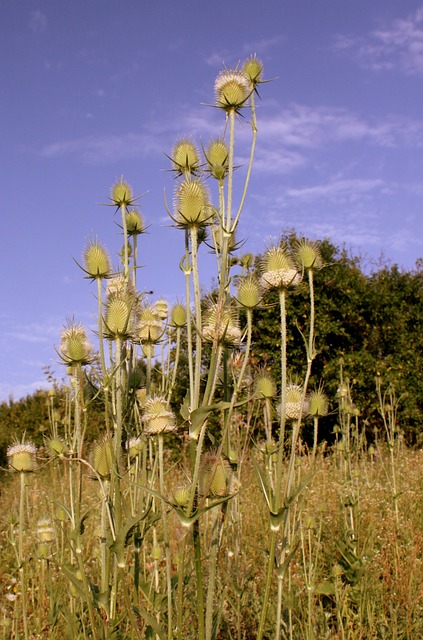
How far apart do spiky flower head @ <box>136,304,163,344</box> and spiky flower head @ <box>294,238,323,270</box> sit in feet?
2.30

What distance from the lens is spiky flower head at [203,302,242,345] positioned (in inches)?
73.7

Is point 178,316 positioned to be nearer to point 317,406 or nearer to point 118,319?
point 118,319

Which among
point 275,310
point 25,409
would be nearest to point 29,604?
point 275,310

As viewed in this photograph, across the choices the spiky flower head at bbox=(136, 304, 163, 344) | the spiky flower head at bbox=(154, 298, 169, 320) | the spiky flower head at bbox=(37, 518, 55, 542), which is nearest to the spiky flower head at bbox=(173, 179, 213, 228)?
the spiky flower head at bbox=(136, 304, 163, 344)

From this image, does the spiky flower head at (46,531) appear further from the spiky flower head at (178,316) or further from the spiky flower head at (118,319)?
the spiky flower head at (118,319)

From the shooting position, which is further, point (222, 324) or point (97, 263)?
point (97, 263)

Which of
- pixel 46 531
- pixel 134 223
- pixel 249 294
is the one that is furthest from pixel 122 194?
pixel 46 531

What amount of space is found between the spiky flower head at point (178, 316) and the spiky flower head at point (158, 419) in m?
0.55

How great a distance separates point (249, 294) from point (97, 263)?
26.4 inches

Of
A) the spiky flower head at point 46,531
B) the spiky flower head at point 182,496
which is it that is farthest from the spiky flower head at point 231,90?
the spiky flower head at point 46,531

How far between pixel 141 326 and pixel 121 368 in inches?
15.7

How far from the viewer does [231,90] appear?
224 cm

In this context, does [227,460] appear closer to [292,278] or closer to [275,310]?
[292,278]

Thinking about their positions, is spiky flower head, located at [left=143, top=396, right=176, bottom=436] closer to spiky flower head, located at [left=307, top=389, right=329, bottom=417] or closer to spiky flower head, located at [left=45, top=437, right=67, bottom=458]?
spiky flower head, located at [left=45, top=437, right=67, bottom=458]
